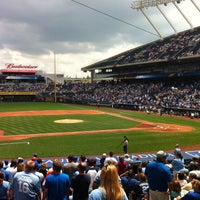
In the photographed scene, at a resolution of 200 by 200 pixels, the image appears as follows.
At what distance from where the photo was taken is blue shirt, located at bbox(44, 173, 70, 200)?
6160 millimetres

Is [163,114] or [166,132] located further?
[163,114]

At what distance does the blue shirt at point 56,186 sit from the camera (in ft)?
20.2

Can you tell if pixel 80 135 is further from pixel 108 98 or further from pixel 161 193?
pixel 108 98

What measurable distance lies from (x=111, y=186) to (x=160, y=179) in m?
3.32

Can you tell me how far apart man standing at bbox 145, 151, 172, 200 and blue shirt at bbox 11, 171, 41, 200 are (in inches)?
109

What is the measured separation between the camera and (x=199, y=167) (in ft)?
33.7

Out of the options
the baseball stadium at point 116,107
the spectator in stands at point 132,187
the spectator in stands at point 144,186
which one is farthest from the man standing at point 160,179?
the baseball stadium at point 116,107

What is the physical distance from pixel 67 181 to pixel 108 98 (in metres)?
66.1

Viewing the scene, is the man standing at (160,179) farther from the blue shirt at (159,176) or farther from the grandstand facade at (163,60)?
the grandstand facade at (163,60)

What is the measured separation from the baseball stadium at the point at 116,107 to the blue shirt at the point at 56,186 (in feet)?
49.4

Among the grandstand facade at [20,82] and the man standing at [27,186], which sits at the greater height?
the grandstand facade at [20,82]

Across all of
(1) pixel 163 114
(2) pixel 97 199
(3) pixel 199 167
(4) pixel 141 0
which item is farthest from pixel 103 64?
→ (2) pixel 97 199

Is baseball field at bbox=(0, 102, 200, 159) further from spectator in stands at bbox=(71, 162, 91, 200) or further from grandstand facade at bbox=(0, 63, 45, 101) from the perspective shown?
grandstand facade at bbox=(0, 63, 45, 101)

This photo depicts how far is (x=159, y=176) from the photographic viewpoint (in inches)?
279
